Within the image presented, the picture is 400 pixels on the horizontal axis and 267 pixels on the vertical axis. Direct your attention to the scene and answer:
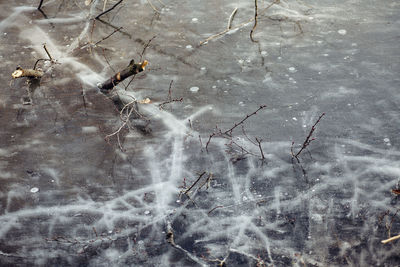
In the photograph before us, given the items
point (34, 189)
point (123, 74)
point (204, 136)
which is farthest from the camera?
point (123, 74)

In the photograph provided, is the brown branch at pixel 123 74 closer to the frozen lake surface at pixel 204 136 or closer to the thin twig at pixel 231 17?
the frozen lake surface at pixel 204 136

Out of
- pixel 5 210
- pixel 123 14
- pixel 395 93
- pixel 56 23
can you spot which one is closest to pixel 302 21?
pixel 395 93

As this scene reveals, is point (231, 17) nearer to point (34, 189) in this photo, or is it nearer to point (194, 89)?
point (194, 89)

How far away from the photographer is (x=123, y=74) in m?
4.24

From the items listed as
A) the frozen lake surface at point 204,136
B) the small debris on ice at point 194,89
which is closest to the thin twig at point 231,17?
the frozen lake surface at point 204,136

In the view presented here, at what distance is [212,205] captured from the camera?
11.4ft

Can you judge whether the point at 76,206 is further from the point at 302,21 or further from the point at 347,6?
the point at 347,6

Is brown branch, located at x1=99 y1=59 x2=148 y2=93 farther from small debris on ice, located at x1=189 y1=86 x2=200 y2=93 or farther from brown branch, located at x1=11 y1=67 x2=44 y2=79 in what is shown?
brown branch, located at x1=11 y1=67 x2=44 y2=79

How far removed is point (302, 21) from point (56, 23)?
314 cm

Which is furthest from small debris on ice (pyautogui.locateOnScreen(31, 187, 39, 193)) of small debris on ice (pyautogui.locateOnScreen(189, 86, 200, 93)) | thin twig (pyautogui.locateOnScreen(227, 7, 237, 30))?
thin twig (pyautogui.locateOnScreen(227, 7, 237, 30))

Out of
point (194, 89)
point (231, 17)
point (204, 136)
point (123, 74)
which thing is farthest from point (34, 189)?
point (231, 17)

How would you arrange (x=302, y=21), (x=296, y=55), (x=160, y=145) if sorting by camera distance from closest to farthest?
(x=160, y=145) < (x=296, y=55) < (x=302, y=21)

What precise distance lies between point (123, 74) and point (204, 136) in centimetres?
107

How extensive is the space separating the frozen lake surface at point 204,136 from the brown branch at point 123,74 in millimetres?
99
